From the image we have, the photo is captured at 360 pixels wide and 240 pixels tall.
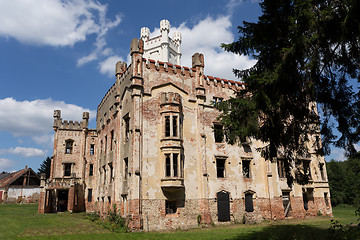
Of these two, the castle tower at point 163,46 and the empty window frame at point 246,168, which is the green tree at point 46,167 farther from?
the empty window frame at point 246,168

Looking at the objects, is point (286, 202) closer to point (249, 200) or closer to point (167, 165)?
point (249, 200)

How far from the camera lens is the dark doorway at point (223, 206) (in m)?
23.4

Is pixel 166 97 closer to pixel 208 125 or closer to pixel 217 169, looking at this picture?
pixel 208 125

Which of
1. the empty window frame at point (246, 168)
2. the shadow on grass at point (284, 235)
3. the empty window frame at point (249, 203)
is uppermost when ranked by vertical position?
the empty window frame at point (246, 168)

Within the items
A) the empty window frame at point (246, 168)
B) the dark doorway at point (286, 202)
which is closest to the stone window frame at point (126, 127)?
the empty window frame at point (246, 168)

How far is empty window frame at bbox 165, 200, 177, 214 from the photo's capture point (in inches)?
856

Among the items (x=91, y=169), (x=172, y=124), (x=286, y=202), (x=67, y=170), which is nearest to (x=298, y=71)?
(x=172, y=124)

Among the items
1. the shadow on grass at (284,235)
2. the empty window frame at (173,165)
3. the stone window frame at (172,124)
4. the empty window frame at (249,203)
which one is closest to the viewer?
the shadow on grass at (284,235)

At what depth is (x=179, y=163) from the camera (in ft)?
72.4

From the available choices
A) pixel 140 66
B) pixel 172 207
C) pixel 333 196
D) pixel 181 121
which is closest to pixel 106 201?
pixel 172 207

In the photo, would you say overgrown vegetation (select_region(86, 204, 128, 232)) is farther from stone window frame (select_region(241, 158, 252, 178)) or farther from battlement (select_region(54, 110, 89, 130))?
battlement (select_region(54, 110, 89, 130))

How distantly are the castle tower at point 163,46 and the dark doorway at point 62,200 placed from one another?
109 ft

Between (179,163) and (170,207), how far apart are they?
3599mm

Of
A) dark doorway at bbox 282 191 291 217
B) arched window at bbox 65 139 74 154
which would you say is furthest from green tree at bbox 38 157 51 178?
dark doorway at bbox 282 191 291 217
